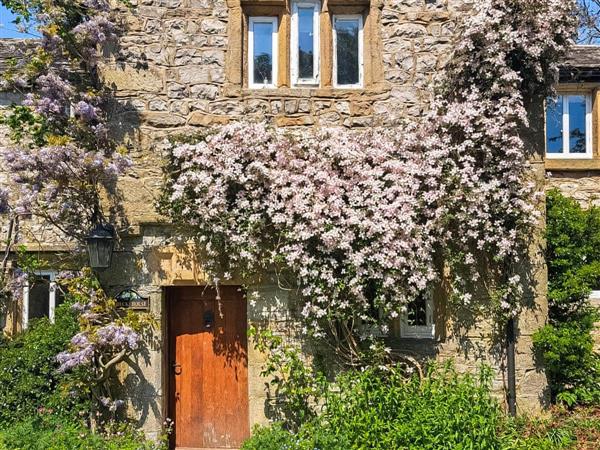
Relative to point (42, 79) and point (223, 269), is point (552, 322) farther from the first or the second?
point (42, 79)

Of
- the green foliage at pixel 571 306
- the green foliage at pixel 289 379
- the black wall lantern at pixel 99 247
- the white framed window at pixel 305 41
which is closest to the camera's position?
the black wall lantern at pixel 99 247

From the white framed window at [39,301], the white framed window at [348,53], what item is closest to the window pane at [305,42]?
the white framed window at [348,53]

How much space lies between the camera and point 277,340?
5922 millimetres

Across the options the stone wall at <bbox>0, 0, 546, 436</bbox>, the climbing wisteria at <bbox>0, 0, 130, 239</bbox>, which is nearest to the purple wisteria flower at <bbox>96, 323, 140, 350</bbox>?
the stone wall at <bbox>0, 0, 546, 436</bbox>

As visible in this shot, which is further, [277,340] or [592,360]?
[592,360]

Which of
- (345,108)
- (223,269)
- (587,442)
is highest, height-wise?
(345,108)

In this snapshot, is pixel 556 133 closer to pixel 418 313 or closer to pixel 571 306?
pixel 571 306

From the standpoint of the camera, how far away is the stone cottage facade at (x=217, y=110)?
628 centimetres

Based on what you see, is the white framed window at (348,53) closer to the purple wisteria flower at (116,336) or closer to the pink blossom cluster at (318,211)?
the pink blossom cluster at (318,211)

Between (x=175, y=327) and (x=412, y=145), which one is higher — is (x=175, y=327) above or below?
below

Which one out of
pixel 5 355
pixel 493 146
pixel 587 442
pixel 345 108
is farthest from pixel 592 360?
pixel 5 355

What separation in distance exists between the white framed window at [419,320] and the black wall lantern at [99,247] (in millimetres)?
3537

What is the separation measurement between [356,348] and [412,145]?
2.47 m

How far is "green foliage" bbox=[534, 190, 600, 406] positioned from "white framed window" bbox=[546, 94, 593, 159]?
112 inches
